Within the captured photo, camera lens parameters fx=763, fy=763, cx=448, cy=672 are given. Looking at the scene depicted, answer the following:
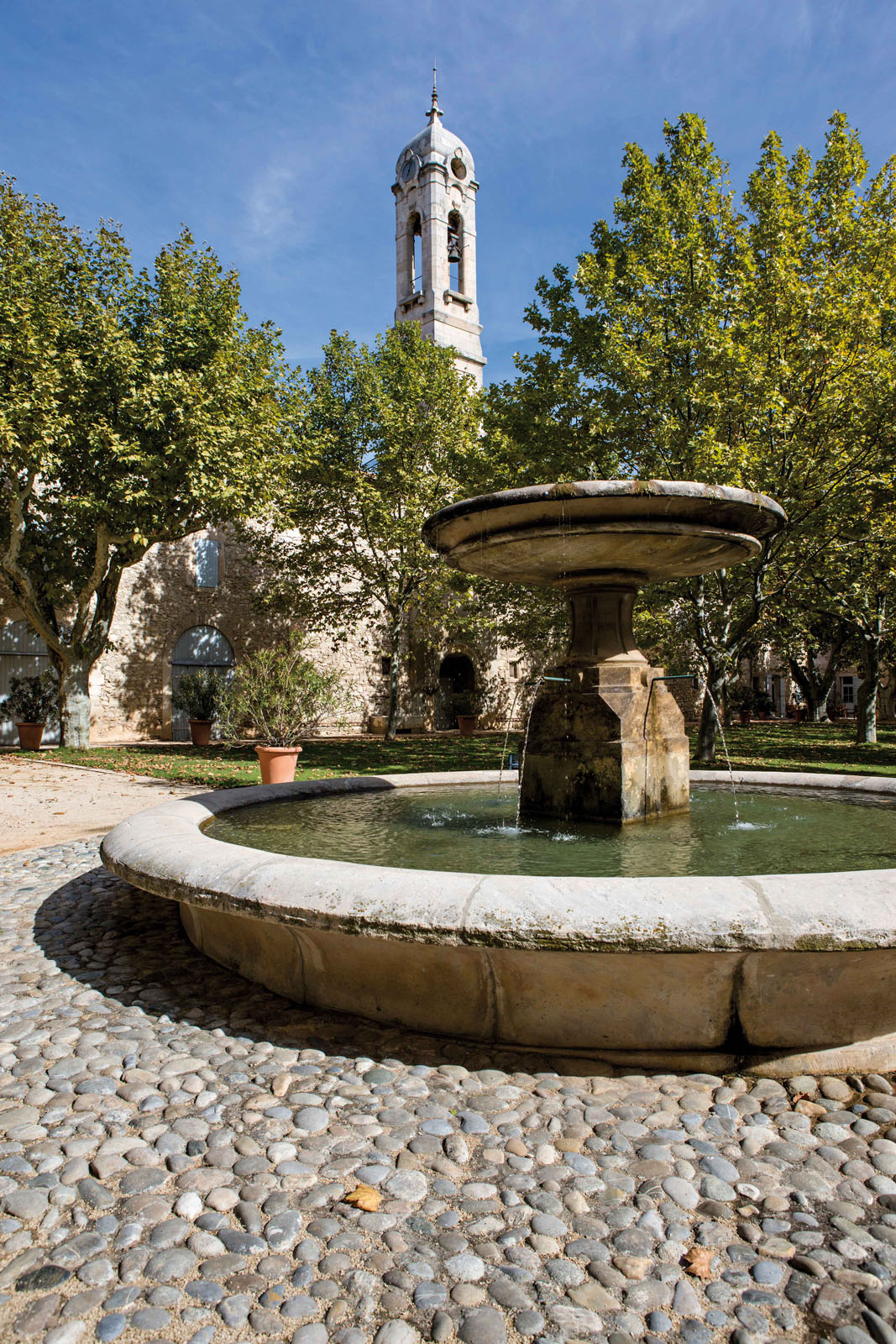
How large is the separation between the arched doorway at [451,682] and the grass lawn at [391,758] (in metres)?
5.72

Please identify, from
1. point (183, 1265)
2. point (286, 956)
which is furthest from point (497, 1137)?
point (286, 956)

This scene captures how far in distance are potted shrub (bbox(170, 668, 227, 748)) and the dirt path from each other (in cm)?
552

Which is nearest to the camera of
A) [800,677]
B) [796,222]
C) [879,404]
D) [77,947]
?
[77,947]

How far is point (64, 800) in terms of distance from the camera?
30.9 feet

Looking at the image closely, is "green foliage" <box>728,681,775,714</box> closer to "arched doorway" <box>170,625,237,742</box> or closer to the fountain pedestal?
"arched doorway" <box>170,625,237,742</box>

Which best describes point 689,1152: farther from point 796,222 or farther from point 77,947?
point 796,222

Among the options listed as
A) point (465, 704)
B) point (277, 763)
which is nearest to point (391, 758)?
point (277, 763)

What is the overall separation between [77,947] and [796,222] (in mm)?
14050

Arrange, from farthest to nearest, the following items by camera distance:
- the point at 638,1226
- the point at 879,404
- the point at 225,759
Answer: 1. the point at 225,759
2. the point at 879,404
3. the point at 638,1226

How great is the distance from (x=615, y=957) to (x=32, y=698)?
17389mm

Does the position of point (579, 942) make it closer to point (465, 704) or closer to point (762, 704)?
point (465, 704)

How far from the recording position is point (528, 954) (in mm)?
2480

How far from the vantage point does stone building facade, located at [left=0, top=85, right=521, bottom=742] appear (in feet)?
63.4

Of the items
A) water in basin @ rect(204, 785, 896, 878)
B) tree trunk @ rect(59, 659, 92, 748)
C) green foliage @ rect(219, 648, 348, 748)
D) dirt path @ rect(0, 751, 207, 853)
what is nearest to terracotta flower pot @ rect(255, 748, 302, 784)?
dirt path @ rect(0, 751, 207, 853)
